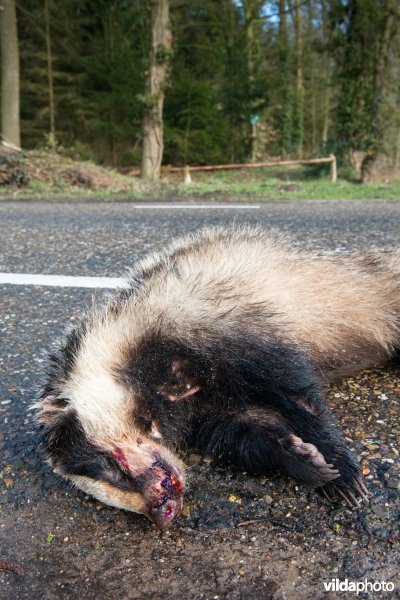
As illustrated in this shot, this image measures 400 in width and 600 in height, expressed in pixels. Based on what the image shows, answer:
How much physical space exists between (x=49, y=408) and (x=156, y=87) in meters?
15.7

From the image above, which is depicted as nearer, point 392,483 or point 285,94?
point 392,483

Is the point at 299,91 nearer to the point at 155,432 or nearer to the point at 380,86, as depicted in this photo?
the point at 380,86

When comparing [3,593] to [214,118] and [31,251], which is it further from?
[214,118]

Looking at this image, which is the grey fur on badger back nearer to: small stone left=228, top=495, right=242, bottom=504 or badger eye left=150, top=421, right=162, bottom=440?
badger eye left=150, top=421, right=162, bottom=440

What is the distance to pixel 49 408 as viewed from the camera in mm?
2207

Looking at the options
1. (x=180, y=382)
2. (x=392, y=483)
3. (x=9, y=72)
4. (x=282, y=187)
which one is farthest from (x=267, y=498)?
(x=9, y=72)

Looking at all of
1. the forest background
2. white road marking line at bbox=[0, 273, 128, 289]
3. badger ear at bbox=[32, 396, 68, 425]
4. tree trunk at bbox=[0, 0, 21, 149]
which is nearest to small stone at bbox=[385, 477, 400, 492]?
badger ear at bbox=[32, 396, 68, 425]

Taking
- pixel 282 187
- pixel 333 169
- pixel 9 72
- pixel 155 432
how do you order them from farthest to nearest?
1. pixel 9 72
2. pixel 333 169
3. pixel 282 187
4. pixel 155 432

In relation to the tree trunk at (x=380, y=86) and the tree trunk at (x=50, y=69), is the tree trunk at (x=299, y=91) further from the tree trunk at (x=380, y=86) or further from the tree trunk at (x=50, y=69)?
the tree trunk at (x=50, y=69)

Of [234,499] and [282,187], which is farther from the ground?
[282,187]

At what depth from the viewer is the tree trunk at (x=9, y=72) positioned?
Answer: 1758 cm

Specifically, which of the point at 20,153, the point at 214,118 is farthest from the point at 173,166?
the point at 20,153

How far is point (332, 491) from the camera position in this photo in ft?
5.62

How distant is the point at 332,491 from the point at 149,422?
74 centimetres
